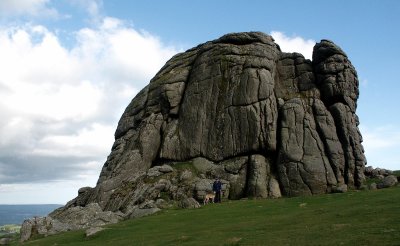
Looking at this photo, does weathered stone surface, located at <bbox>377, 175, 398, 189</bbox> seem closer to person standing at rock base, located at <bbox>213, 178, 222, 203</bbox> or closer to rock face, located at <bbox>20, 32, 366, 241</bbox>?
rock face, located at <bbox>20, 32, 366, 241</bbox>

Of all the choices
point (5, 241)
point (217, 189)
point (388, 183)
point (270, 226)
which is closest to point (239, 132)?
point (217, 189)

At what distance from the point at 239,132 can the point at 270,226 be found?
39.2 m

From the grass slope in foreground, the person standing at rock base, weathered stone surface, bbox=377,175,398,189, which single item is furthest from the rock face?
the grass slope in foreground

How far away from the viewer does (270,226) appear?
3622cm

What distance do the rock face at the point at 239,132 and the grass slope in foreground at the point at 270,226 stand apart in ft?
38.9

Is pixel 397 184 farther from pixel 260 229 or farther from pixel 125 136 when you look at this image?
pixel 125 136

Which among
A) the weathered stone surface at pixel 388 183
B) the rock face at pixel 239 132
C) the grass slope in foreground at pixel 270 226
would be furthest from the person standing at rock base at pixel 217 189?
the weathered stone surface at pixel 388 183

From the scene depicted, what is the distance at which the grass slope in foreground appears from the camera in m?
28.3

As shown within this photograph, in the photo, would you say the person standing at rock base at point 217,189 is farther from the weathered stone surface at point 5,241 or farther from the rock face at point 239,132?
the weathered stone surface at point 5,241

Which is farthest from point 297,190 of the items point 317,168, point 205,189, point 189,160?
point 189,160

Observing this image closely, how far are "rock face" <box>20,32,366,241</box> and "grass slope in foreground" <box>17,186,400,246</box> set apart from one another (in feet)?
38.9

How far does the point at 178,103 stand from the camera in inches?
3270

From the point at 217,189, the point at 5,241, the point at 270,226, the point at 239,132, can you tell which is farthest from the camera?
the point at 239,132

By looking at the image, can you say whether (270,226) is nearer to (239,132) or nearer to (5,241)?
(239,132)
